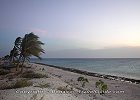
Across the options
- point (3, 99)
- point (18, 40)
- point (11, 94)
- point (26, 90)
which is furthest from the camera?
point (18, 40)

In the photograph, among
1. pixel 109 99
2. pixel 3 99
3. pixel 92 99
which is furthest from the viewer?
pixel 109 99

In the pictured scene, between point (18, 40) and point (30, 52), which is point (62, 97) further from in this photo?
point (18, 40)

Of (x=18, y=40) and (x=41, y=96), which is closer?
(x=41, y=96)

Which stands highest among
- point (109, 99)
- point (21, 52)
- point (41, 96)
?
point (21, 52)

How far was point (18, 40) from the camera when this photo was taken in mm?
41312

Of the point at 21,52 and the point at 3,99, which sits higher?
the point at 21,52

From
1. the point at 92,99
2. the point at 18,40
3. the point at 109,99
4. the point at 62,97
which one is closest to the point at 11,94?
the point at 62,97

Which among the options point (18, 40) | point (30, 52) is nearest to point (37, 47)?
point (30, 52)

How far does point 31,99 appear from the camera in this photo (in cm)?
1289

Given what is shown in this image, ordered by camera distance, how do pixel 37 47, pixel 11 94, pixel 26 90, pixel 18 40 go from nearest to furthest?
pixel 11 94 → pixel 26 90 → pixel 37 47 → pixel 18 40

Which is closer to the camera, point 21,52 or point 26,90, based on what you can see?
point 26,90

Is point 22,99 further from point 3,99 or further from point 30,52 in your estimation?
point 30,52

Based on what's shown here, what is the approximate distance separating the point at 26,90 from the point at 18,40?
2784 centimetres

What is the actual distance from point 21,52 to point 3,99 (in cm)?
2452
